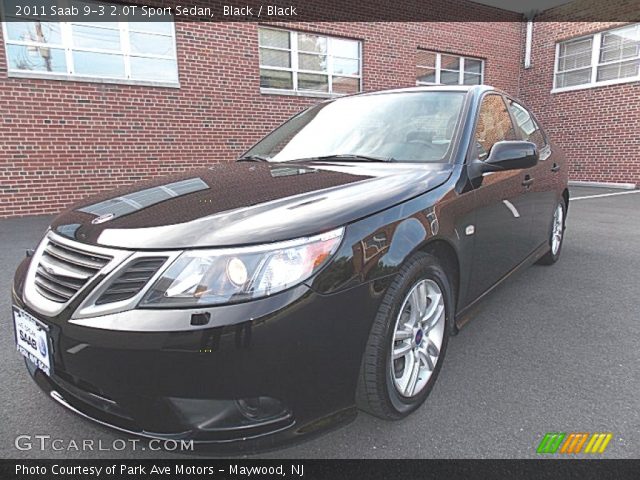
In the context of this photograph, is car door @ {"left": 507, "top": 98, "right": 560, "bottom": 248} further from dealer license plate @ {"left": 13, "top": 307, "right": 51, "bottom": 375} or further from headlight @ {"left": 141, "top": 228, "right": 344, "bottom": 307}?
dealer license plate @ {"left": 13, "top": 307, "right": 51, "bottom": 375}

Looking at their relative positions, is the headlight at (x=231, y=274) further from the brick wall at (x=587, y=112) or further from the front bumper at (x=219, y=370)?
the brick wall at (x=587, y=112)

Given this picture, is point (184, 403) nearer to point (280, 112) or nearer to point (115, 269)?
point (115, 269)

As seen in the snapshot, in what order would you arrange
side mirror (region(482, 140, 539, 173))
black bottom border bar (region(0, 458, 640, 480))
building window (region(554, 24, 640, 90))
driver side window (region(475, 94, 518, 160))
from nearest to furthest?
1. black bottom border bar (region(0, 458, 640, 480))
2. side mirror (region(482, 140, 539, 173))
3. driver side window (region(475, 94, 518, 160))
4. building window (region(554, 24, 640, 90))

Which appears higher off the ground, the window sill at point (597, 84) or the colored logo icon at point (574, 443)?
the window sill at point (597, 84)

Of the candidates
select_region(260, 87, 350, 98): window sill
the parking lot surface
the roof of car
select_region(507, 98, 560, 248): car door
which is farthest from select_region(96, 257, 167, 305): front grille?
select_region(260, 87, 350, 98): window sill

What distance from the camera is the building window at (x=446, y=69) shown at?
37.3 feet

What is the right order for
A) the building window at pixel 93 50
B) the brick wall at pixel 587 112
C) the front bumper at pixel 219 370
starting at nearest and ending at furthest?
the front bumper at pixel 219 370
the building window at pixel 93 50
the brick wall at pixel 587 112

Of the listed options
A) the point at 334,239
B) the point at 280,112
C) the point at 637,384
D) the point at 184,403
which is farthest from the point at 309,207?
the point at 280,112

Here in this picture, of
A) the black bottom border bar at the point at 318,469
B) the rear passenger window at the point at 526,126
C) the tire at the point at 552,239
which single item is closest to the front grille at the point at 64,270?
the black bottom border bar at the point at 318,469

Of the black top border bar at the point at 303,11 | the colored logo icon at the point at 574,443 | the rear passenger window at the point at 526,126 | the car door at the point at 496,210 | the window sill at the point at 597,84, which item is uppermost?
the black top border bar at the point at 303,11

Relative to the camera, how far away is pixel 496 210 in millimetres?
2580

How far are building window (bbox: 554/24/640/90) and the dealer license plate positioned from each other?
13.2m

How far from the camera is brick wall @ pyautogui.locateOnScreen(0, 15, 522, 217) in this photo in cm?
705

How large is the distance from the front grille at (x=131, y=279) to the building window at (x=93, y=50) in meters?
7.22
